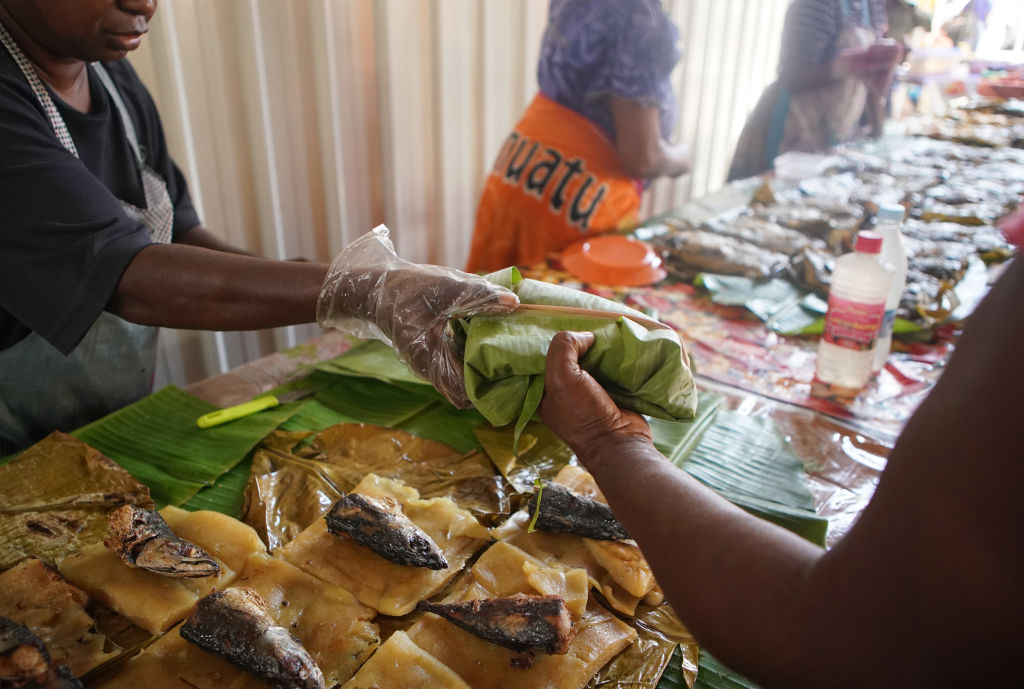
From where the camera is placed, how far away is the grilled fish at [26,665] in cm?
108

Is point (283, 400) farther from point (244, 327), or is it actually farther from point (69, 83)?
point (69, 83)

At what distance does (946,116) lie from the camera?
7.14 m

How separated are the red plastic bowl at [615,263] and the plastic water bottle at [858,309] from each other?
0.98 m

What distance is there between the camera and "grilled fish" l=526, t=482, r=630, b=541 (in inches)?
60.7

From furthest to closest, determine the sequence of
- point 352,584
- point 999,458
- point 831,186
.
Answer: point 831,186, point 352,584, point 999,458

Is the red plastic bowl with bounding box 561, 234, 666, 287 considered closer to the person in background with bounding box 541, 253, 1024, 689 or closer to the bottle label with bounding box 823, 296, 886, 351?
the bottle label with bounding box 823, 296, 886, 351

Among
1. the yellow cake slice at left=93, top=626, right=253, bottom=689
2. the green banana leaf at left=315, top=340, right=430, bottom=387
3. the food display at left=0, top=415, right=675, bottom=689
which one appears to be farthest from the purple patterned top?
the yellow cake slice at left=93, top=626, right=253, bottom=689

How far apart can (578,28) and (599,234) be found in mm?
1047

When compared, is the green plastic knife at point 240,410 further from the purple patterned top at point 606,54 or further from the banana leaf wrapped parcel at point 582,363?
the purple patterned top at point 606,54

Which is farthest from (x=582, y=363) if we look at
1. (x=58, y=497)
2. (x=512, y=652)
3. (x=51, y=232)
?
(x=58, y=497)

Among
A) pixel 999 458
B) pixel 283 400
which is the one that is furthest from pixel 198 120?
pixel 999 458

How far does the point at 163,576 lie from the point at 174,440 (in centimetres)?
59

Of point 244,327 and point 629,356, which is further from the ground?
point 629,356

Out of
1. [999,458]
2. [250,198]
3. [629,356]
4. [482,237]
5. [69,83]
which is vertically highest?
[69,83]
